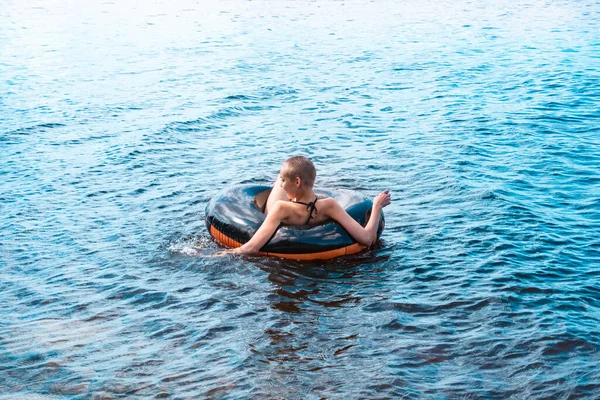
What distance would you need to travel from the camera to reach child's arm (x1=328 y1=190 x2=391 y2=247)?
7.71 m

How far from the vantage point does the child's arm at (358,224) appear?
7.71m

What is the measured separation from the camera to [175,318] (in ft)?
22.5

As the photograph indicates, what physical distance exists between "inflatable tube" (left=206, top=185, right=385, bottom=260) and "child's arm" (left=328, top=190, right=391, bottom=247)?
7cm

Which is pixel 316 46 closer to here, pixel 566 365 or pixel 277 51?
pixel 277 51

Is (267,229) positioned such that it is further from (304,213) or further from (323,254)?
(323,254)

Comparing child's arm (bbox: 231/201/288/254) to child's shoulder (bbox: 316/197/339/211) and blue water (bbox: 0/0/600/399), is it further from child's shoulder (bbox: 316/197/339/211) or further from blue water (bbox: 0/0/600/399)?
child's shoulder (bbox: 316/197/339/211)

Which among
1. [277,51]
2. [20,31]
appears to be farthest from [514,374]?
[20,31]

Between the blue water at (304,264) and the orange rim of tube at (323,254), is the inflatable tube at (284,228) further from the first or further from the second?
the blue water at (304,264)

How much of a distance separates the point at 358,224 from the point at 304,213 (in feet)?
1.92

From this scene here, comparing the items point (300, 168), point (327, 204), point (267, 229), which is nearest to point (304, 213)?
point (327, 204)

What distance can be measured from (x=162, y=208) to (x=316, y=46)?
1547cm

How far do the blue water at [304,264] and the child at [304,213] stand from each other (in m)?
0.31

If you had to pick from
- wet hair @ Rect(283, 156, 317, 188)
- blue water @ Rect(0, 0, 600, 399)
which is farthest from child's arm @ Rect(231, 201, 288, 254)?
wet hair @ Rect(283, 156, 317, 188)

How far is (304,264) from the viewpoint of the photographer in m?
7.85
